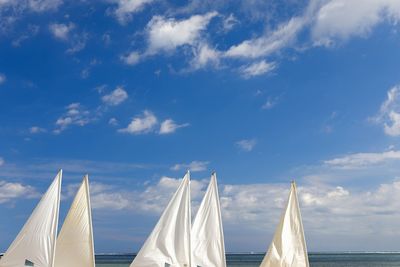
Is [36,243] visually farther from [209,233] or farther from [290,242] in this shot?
[290,242]

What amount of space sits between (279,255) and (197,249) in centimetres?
733

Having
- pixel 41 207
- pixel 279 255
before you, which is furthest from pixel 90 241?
pixel 279 255

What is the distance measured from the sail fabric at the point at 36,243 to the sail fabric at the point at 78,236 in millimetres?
1863

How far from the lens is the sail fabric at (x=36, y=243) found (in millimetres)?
44938

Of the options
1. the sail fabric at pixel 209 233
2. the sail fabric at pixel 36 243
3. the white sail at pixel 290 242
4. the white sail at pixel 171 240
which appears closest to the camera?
the sail fabric at pixel 36 243

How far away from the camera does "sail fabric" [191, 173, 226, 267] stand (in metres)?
45.9

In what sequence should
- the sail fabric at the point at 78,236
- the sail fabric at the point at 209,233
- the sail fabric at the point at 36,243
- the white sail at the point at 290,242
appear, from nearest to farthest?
1. the sail fabric at the point at 36,243
2. the sail fabric at the point at 209,233
3. the sail fabric at the point at 78,236
4. the white sail at the point at 290,242

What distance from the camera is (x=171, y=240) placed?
46812mm

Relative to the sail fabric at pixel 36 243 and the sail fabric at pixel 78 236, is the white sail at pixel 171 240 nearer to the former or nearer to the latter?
the sail fabric at pixel 78 236

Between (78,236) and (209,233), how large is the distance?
11.5 meters

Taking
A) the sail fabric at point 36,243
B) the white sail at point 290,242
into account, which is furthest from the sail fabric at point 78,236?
the white sail at point 290,242

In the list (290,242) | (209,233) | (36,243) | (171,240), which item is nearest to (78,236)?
(36,243)

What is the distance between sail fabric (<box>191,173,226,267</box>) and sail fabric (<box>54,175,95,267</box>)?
9.18 meters

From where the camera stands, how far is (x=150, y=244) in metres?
47.0
